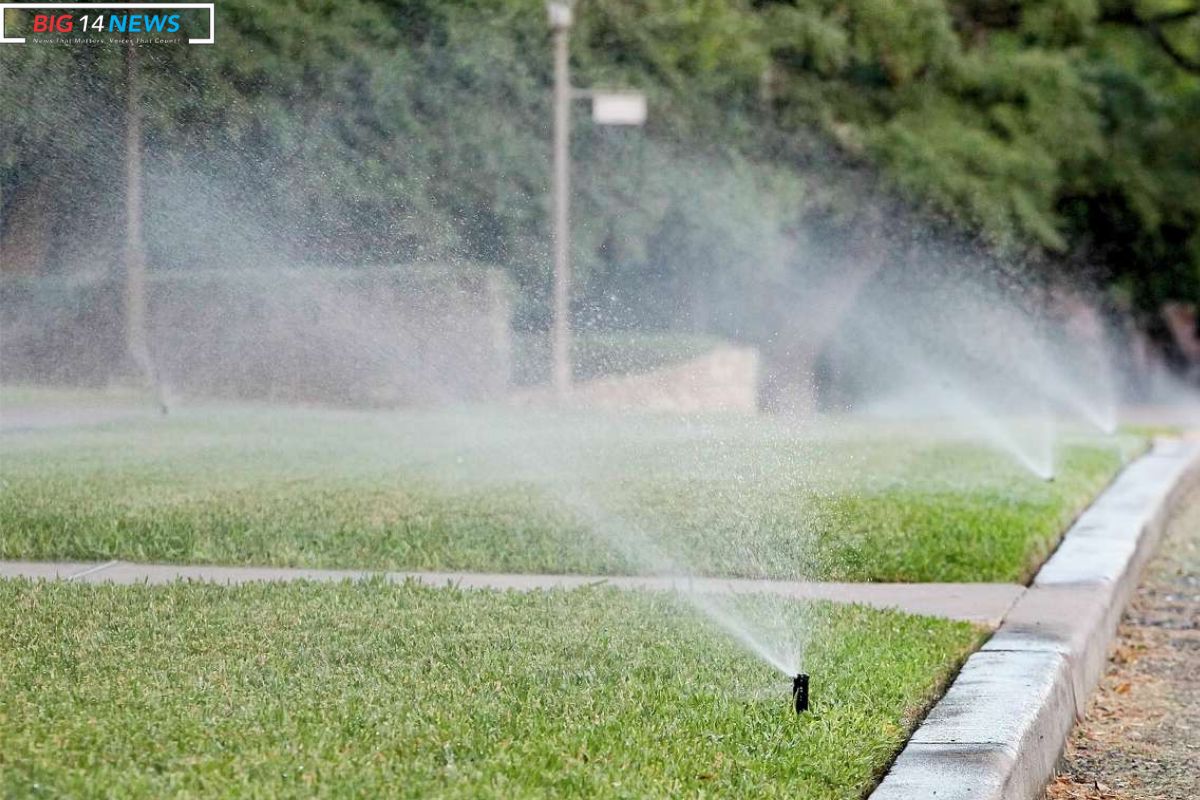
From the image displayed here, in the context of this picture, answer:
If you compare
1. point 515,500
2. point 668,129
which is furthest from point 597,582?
point 668,129

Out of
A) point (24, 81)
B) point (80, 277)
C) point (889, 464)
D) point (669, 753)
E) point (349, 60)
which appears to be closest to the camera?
point (669, 753)

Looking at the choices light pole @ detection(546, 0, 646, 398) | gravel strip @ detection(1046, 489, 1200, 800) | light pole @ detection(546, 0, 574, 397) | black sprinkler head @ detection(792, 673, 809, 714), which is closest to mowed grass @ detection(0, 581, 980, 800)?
black sprinkler head @ detection(792, 673, 809, 714)

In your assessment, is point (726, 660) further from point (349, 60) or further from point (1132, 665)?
point (349, 60)

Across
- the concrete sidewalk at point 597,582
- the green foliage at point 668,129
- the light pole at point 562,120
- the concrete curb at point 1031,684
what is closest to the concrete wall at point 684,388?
the light pole at point 562,120

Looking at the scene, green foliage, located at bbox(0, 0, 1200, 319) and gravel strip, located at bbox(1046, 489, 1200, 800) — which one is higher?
green foliage, located at bbox(0, 0, 1200, 319)

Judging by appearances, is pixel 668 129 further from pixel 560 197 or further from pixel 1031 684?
pixel 1031 684

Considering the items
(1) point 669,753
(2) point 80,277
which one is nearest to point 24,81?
(2) point 80,277

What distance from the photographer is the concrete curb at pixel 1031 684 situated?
148 inches

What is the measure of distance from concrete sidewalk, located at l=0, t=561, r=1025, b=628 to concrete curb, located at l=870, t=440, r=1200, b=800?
0.17 meters

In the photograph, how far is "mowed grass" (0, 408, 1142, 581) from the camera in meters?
6.65

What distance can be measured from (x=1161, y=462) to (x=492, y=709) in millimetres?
9214

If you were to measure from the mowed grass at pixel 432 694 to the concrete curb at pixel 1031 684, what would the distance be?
10 cm

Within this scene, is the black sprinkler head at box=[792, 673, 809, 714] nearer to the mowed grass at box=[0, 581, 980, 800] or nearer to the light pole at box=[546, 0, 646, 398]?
the mowed grass at box=[0, 581, 980, 800]

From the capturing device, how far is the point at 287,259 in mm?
9914
